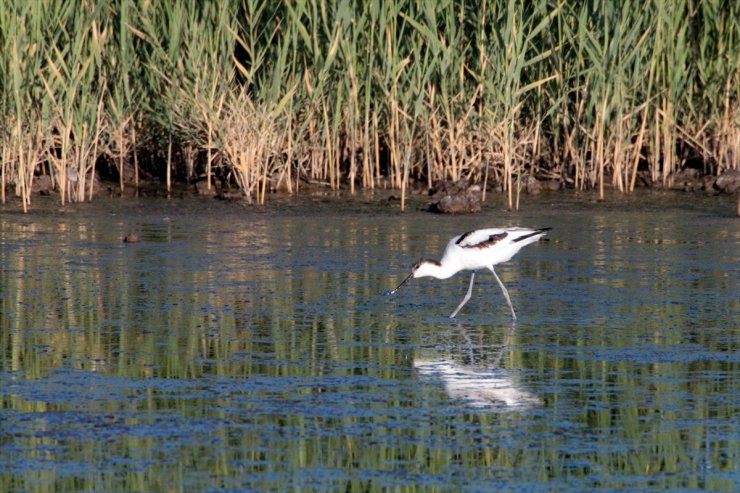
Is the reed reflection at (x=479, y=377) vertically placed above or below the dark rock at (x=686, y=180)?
below

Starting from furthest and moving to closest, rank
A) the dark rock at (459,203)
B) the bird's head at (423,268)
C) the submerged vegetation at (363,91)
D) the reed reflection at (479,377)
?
the submerged vegetation at (363,91)
the dark rock at (459,203)
the bird's head at (423,268)
the reed reflection at (479,377)

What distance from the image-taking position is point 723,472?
510cm

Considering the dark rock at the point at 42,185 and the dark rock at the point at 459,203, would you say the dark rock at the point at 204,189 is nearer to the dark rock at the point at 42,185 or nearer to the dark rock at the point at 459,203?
the dark rock at the point at 42,185

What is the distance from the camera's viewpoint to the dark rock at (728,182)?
51.2 ft

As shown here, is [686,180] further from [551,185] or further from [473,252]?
[473,252]

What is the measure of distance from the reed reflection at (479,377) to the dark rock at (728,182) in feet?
28.0

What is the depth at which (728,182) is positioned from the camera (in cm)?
1564

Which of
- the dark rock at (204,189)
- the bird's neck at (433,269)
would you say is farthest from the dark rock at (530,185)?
the bird's neck at (433,269)

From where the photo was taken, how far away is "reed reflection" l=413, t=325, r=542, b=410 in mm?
6221

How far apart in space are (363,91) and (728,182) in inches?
163

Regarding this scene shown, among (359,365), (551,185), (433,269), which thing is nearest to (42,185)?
(551,185)

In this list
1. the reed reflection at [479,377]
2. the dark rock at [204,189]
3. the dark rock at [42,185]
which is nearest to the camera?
the reed reflection at [479,377]

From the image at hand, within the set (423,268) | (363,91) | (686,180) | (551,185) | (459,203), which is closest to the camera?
(423,268)

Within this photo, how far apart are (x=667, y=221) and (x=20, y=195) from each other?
21.4 feet
